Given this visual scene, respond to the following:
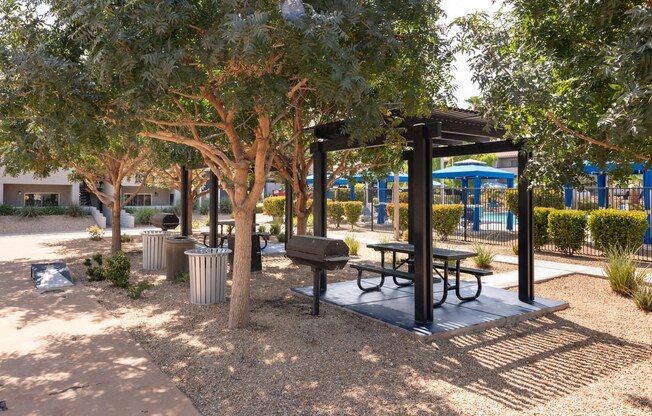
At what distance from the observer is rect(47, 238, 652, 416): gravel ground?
12.6 ft

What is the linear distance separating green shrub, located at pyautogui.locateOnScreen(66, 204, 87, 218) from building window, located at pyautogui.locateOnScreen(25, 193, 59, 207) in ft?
9.93

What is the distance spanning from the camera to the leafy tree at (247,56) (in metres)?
4.09

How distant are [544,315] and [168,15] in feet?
20.7

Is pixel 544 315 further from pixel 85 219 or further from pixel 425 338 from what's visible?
pixel 85 219

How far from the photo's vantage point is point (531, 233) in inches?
279

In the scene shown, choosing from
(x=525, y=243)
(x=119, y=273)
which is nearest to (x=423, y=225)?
(x=525, y=243)

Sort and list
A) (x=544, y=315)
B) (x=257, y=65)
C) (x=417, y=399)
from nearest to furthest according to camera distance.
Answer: (x=417, y=399)
(x=257, y=65)
(x=544, y=315)

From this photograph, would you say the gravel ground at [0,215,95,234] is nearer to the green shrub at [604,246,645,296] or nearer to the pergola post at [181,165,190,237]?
the pergola post at [181,165,190,237]

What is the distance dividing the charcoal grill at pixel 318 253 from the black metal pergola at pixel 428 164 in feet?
3.27

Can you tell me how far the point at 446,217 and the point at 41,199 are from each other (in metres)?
26.2

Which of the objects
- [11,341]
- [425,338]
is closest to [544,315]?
[425,338]

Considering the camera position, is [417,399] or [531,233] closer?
[417,399]

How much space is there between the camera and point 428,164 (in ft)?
19.4

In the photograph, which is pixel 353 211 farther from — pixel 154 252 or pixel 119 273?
pixel 119 273
